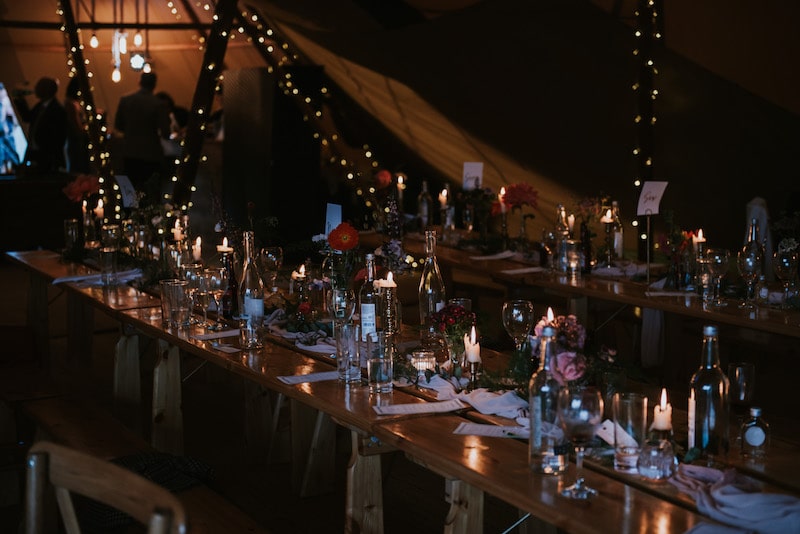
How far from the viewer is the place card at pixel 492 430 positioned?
2678 millimetres

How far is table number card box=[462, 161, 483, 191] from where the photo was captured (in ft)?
21.8

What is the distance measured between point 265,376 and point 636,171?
4421mm

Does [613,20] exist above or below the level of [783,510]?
above

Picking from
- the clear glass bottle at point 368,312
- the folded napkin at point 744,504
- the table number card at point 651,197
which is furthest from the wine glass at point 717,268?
A: the folded napkin at point 744,504

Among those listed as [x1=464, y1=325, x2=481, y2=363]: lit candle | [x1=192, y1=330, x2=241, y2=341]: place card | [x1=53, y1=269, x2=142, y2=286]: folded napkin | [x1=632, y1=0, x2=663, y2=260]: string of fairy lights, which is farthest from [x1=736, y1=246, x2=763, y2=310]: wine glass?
[x1=53, y1=269, x2=142, y2=286]: folded napkin

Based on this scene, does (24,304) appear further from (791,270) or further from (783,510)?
(783,510)

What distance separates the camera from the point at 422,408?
2918mm

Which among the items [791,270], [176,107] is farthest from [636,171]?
[176,107]

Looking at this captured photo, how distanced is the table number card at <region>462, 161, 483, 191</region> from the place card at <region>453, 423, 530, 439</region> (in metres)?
3.96

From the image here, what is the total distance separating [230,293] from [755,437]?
2.44 metres

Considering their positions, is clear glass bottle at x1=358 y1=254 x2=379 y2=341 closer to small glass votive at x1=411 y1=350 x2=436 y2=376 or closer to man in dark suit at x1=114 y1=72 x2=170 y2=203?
small glass votive at x1=411 y1=350 x2=436 y2=376

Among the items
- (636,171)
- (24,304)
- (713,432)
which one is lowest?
(24,304)

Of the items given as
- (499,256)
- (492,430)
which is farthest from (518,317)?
(499,256)

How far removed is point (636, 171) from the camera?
23.5 ft
